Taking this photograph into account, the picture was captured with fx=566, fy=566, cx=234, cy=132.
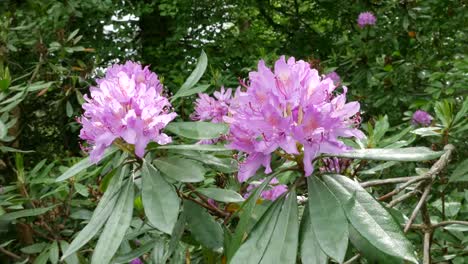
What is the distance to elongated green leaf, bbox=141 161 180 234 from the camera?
95cm

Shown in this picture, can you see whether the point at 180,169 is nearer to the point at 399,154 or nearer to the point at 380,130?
the point at 399,154

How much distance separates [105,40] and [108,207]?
16.0 feet

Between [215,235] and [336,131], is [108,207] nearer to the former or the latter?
[215,235]

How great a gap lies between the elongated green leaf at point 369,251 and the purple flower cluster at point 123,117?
0.44m

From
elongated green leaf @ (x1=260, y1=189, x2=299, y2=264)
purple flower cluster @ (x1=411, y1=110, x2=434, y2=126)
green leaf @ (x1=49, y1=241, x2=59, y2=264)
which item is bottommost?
green leaf @ (x1=49, y1=241, x2=59, y2=264)

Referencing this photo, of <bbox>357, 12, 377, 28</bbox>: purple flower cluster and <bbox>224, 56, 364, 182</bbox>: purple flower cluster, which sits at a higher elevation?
<bbox>224, 56, 364, 182</bbox>: purple flower cluster

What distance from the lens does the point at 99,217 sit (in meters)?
1.07

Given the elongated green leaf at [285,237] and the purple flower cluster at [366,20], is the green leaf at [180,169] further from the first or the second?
the purple flower cluster at [366,20]

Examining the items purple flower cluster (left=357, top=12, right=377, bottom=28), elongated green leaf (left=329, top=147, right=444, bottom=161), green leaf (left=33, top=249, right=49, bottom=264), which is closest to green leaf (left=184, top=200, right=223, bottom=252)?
elongated green leaf (left=329, top=147, right=444, bottom=161)

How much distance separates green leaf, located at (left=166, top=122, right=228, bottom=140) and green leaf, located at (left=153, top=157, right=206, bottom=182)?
0.05 m

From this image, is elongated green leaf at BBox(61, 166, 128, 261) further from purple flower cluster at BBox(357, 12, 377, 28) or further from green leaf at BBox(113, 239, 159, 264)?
purple flower cluster at BBox(357, 12, 377, 28)

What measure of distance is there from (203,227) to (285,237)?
30cm

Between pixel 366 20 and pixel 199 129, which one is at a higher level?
pixel 199 129

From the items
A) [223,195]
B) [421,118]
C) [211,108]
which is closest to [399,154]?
[223,195]
